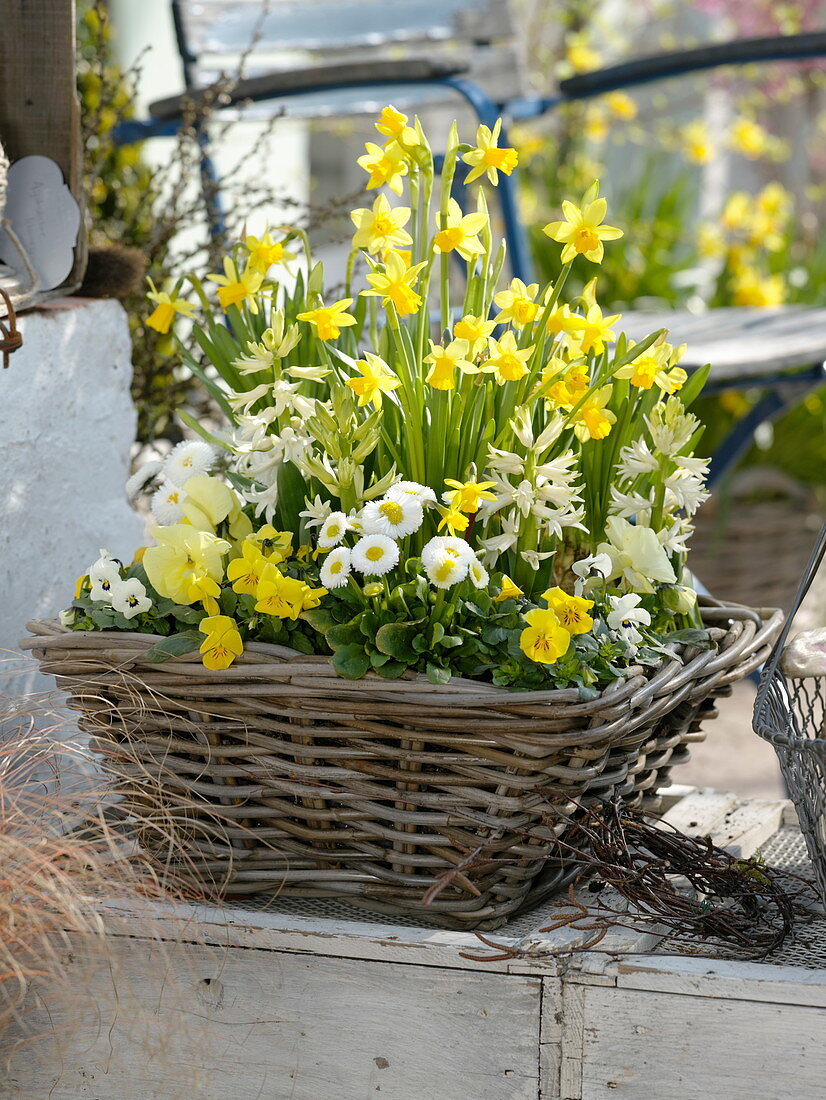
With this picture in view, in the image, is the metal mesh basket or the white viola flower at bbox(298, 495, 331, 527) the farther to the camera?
the white viola flower at bbox(298, 495, 331, 527)

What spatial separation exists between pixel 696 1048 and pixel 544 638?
293 mm

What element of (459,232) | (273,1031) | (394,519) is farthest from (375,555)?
(273,1031)

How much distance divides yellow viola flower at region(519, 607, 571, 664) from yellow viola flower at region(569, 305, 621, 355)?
0.78 ft

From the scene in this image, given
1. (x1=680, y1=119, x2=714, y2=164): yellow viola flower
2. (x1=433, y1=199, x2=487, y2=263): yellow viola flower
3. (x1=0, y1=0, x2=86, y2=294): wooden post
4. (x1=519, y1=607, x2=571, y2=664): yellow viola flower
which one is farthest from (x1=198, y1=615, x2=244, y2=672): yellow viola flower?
(x1=680, y1=119, x2=714, y2=164): yellow viola flower

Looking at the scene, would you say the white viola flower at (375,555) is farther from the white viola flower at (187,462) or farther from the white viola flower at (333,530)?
the white viola flower at (187,462)

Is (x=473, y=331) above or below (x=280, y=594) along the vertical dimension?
above

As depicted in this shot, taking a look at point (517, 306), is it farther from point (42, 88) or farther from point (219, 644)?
point (42, 88)

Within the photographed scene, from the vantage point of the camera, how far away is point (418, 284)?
3.28ft

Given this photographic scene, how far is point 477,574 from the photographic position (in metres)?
0.91

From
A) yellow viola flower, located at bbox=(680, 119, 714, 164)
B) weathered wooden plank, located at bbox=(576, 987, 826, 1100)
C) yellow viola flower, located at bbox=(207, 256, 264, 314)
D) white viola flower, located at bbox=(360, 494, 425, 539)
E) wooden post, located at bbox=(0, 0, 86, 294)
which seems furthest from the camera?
yellow viola flower, located at bbox=(680, 119, 714, 164)

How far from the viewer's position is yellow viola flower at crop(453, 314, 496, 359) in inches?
35.1

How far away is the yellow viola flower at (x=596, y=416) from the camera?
0.95 metres

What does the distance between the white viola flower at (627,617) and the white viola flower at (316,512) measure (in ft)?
0.76

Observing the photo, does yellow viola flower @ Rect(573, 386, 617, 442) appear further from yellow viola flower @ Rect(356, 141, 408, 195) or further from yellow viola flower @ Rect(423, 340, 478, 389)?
yellow viola flower @ Rect(356, 141, 408, 195)
